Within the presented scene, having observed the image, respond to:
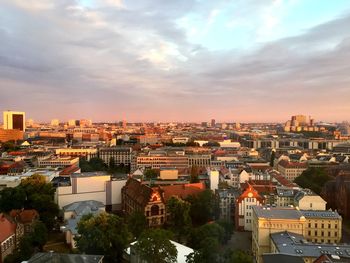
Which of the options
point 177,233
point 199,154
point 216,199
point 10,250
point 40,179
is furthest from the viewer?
point 199,154

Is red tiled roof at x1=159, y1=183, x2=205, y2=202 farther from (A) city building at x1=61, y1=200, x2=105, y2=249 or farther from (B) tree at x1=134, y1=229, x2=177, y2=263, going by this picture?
(B) tree at x1=134, y1=229, x2=177, y2=263

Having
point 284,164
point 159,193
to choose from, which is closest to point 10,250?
point 159,193

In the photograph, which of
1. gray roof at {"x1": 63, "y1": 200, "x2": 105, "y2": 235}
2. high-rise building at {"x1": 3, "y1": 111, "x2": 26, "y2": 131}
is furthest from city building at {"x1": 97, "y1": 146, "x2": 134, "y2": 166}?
high-rise building at {"x1": 3, "y1": 111, "x2": 26, "y2": 131}

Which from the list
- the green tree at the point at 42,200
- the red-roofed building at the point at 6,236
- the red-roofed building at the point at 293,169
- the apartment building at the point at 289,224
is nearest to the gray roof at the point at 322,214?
the apartment building at the point at 289,224

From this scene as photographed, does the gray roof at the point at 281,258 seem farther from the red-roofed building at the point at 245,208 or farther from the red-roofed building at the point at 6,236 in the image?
the red-roofed building at the point at 6,236

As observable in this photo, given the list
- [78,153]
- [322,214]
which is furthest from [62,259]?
[78,153]

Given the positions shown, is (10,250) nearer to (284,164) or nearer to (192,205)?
(192,205)

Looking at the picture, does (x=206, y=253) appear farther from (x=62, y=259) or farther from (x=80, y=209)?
(x=80, y=209)
